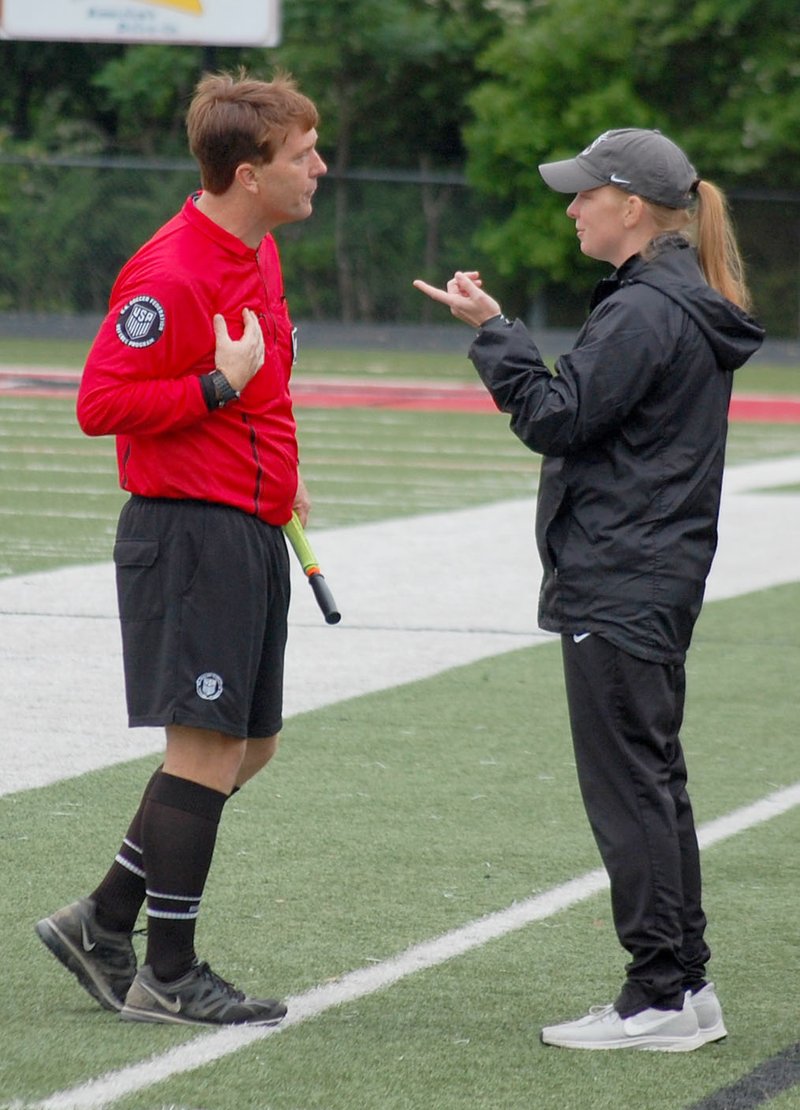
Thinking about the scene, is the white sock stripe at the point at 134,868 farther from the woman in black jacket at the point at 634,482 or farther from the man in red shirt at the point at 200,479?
the woman in black jacket at the point at 634,482

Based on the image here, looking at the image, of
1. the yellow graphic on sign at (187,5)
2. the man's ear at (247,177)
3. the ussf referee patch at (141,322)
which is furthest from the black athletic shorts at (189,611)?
the yellow graphic on sign at (187,5)

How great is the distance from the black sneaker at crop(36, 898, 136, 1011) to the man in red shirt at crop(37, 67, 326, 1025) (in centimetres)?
10

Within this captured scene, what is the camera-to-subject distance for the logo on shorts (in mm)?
3885

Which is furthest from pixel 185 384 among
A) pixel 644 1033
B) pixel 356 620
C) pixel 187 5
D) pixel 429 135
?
pixel 429 135

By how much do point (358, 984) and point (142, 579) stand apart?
3.38 feet

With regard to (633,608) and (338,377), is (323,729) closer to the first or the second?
(633,608)

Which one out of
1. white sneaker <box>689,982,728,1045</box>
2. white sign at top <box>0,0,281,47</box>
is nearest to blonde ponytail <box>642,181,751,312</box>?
white sneaker <box>689,982,728,1045</box>

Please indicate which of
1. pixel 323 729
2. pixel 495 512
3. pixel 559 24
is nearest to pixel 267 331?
pixel 323 729

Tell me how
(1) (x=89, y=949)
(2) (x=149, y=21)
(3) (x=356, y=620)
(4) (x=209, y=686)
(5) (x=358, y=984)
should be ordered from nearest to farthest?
(4) (x=209, y=686) < (1) (x=89, y=949) < (5) (x=358, y=984) < (3) (x=356, y=620) < (2) (x=149, y=21)

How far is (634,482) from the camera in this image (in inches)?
148

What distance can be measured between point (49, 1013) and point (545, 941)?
47.0 inches

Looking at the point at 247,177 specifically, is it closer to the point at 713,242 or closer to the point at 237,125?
the point at 237,125

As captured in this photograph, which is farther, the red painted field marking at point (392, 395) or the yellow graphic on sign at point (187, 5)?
the yellow graphic on sign at point (187, 5)

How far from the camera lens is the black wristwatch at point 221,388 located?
3855mm
